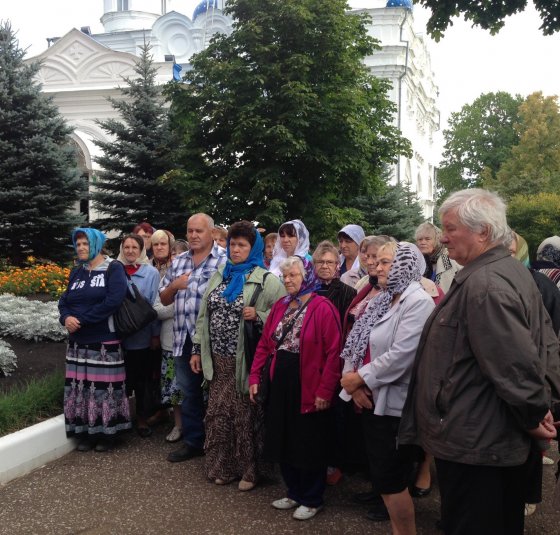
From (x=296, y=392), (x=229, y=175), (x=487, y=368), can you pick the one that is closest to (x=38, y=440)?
(x=296, y=392)

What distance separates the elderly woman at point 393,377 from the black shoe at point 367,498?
0.82 metres

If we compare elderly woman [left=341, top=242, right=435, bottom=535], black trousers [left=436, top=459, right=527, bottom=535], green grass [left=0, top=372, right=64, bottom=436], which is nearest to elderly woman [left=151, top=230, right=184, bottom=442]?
green grass [left=0, top=372, right=64, bottom=436]

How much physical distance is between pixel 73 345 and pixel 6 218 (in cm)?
1130

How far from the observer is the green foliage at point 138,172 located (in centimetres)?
1653

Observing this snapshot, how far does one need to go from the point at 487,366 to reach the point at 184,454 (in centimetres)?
330

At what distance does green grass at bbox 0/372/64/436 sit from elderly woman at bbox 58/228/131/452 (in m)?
0.33

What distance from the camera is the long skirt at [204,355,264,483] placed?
4.50 m

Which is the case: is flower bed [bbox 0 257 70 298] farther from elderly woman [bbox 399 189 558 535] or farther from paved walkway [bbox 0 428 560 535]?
elderly woman [bbox 399 189 558 535]

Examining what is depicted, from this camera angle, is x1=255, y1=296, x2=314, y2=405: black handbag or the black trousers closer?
the black trousers

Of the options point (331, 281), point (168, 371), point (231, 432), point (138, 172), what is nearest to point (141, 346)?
point (168, 371)

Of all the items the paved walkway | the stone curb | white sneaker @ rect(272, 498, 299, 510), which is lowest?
the paved walkway

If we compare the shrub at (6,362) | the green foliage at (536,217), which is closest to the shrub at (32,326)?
the shrub at (6,362)

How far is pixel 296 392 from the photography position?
3.97 meters

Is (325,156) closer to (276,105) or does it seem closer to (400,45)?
(276,105)
